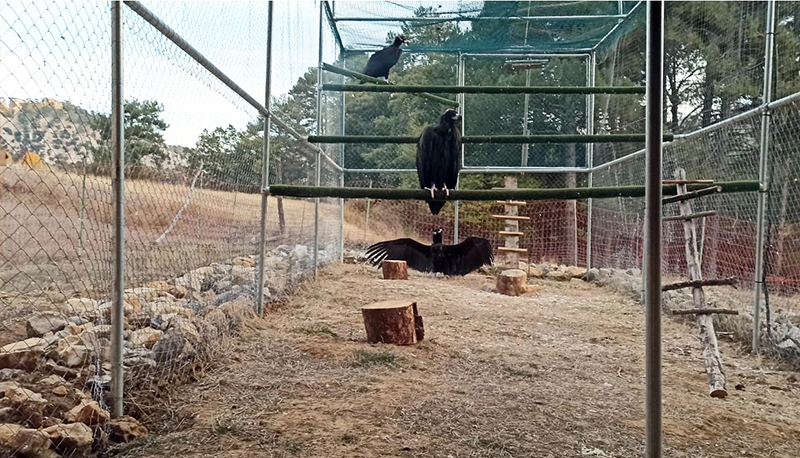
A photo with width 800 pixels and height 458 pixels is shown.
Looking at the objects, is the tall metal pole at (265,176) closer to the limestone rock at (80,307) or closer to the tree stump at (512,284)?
the limestone rock at (80,307)

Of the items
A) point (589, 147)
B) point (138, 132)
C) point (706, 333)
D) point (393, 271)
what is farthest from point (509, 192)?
point (589, 147)

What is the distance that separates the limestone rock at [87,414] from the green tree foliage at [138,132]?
3.13 feet

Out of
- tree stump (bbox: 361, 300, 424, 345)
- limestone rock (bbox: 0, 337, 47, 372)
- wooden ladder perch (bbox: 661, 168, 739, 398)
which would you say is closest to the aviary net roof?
tree stump (bbox: 361, 300, 424, 345)

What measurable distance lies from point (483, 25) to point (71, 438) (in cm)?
856

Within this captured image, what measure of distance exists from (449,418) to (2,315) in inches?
88.6

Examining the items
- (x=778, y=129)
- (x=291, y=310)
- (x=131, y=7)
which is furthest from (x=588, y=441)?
(x=291, y=310)

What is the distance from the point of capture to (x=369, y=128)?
984 cm

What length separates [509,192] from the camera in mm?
3125

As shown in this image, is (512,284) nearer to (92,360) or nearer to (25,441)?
(92,360)

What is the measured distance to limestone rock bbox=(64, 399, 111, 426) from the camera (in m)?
2.01

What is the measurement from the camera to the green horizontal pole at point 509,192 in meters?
3.19

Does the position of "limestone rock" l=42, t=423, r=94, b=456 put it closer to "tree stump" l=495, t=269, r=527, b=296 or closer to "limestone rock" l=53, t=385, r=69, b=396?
"limestone rock" l=53, t=385, r=69, b=396

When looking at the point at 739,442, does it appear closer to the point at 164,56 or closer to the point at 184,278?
the point at 184,278

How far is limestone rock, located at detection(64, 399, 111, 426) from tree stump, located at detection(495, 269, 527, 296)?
5.97 m
